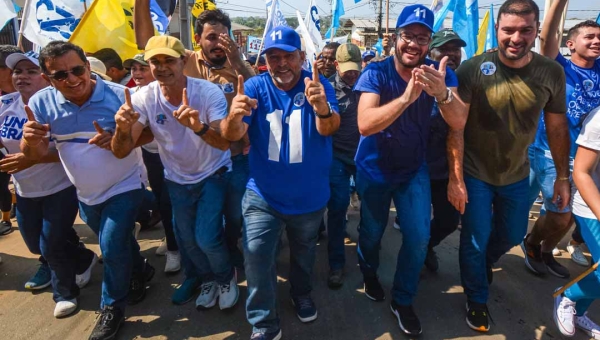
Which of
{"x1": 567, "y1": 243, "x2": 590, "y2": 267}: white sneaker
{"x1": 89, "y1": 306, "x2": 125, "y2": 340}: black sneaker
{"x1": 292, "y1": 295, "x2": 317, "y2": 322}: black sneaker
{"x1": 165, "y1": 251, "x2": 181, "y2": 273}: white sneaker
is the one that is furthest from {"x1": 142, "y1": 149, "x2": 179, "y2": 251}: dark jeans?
{"x1": 567, "y1": 243, "x2": 590, "y2": 267}: white sneaker

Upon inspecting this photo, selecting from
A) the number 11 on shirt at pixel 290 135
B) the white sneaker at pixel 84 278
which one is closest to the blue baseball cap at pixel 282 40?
the number 11 on shirt at pixel 290 135

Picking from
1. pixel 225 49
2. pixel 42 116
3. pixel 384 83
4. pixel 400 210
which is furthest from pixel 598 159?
pixel 42 116

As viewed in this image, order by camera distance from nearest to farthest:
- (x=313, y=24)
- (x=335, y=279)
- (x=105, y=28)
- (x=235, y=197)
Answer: (x=235, y=197) → (x=335, y=279) → (x=105, y=28) → (x=313, y=24)

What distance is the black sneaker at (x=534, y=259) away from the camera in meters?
3.40

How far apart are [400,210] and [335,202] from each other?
0.79 metres

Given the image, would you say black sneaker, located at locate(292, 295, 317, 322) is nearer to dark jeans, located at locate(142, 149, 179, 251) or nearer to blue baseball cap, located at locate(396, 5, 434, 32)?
dark jeans, located at locate(142, 149, 179, 251)

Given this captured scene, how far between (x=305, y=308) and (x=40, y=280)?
2.36 metres

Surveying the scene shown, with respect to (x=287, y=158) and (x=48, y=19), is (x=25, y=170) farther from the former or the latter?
(x=48, y=19)

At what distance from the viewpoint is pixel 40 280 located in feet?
10.7

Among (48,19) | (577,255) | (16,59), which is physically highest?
(48,19)

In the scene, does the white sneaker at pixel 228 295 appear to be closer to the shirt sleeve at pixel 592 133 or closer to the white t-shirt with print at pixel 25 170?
the white t-shirt with print at pixel 25 170

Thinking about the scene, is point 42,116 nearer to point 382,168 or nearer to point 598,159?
point 382,168

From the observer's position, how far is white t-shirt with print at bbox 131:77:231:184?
8.40 ft

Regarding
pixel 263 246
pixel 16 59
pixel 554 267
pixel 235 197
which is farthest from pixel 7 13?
pixel 554 267
